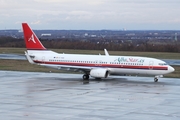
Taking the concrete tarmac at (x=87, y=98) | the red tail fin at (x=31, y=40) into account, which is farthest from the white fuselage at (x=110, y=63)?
the concrete tarmac at (x=87, y=98)

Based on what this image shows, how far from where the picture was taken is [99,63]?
50375 millimetres

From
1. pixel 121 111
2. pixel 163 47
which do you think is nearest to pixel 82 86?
A: pixel 121 111

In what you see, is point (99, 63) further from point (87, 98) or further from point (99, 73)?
point (87, 98)

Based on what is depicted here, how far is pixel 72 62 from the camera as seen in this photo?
5100 cm

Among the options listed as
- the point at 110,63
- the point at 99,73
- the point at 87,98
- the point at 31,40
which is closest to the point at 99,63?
the point at 110,63

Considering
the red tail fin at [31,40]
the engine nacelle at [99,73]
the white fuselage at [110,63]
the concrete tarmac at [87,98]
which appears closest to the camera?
the concrete tarmac at [87,98]

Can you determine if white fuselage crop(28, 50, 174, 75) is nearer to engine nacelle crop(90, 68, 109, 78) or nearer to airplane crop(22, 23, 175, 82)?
airplane crop(22, 23, 175, 82)

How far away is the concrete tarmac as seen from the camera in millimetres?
28188

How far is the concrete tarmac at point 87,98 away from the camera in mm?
28188

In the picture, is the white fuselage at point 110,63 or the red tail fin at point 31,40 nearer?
the white fuselage at point 110,63

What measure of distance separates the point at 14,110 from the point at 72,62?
72.1ft

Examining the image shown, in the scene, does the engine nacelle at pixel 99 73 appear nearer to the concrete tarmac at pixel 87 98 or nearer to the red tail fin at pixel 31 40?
the concrete tarmac at pixel 87 98

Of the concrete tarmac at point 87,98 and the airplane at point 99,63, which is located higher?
the airplane at point 99,63

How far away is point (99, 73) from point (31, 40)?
400 inches
